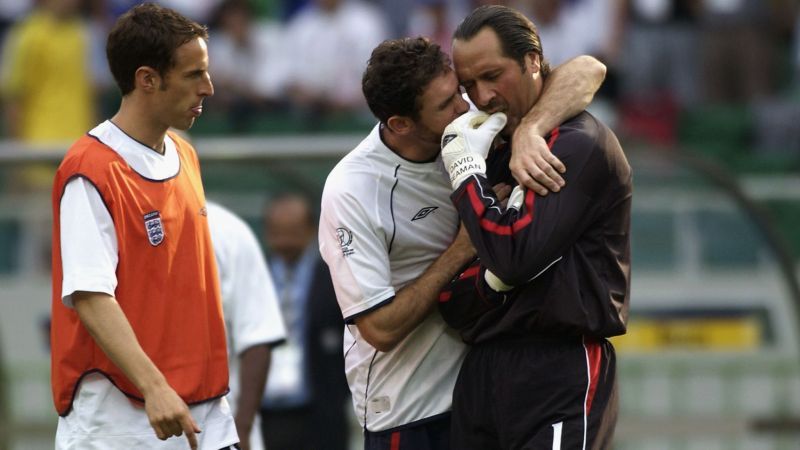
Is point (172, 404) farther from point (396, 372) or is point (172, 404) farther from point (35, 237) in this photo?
point (35, 237)

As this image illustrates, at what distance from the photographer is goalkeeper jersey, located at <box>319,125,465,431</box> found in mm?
4270

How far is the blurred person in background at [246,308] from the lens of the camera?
5.30 meters

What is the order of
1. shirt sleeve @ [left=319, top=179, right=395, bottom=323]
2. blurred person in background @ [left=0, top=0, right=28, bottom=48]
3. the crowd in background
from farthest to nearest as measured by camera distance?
1. blurred person in background @ [left=0, top=0, right=28, bottom=48]
2. the crowd in background
3. shirt sleeve @ [left=319, top=179, right=395, bottom=323]

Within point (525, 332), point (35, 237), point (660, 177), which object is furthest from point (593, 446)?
point (35, 237)

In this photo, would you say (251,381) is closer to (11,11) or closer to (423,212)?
(423,212)

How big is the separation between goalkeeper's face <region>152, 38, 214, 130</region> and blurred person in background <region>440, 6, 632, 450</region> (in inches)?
28.0

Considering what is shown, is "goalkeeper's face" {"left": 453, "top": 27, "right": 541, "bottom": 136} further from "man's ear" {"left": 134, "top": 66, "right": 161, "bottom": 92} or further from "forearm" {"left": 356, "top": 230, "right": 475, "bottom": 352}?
"man's ear" {"left": 134, "top": 66, "right": 161, "bottom": 92}

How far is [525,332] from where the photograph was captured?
4.11m

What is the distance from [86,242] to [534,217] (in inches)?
47.5

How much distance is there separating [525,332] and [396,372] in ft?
1.62

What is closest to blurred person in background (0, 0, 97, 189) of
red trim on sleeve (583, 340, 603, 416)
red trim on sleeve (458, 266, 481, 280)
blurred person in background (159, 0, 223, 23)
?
blurred person in background (159, 0, 223, 23)

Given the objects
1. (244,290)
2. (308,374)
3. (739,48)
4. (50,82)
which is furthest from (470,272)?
(739,48)

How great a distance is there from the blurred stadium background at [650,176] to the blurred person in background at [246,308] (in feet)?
6.90

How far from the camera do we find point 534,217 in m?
3.95
